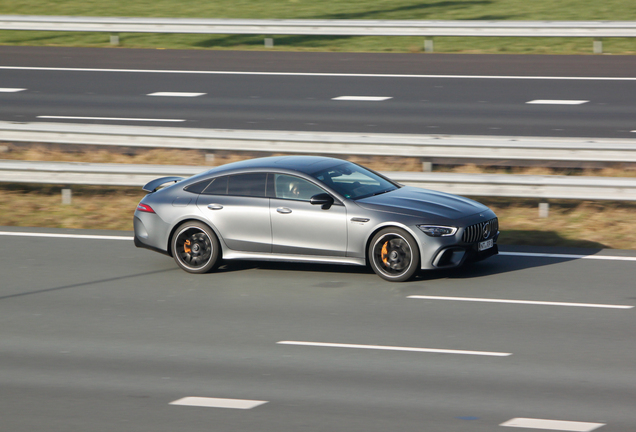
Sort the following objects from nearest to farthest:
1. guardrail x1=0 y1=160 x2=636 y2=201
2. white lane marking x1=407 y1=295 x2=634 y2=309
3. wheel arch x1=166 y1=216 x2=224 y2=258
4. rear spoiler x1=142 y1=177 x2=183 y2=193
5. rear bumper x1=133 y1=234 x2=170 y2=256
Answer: white lane marking x1=407 y1=295 x2=634 y2=309 < wheel arch x1=166 y1=216 x2=224 y2=258 < rear bumper x1=133 y1=234 x2=170 y2=256 < rear spoiler x1=142 y1=177 x2=183 y2=193 < guardrail x1=0 y1=160 x2=636 y2=201

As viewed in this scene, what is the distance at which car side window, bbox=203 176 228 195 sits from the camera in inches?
423

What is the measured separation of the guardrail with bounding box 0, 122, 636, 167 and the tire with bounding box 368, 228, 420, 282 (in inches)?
151

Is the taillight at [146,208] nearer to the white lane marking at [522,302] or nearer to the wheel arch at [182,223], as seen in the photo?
the wheel arch at [182,223]

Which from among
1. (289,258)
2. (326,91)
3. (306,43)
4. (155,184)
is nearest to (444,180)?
(289,258)

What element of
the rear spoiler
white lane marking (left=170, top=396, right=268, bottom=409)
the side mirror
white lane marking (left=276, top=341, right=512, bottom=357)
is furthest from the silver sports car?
white lane marking (left=170, top=396, right=268, bottom=409)

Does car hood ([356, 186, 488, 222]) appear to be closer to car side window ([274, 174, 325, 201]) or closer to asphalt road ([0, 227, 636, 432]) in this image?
car side window ([274, 174, 325, 201])

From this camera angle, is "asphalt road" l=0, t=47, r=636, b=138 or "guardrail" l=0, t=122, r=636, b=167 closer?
"guardrail" l=0, t=122, r=636, b=167

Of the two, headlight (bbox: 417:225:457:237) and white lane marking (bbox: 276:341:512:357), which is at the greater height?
headlight (bbox: 417:225:457:237)

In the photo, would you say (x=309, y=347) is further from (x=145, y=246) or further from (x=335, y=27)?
(x=335, y=27)

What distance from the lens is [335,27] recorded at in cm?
2269

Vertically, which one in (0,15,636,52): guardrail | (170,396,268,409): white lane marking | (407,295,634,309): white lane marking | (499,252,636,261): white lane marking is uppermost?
(0,15,636,52): guardrail

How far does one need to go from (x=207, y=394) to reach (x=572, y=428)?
2.64 meters

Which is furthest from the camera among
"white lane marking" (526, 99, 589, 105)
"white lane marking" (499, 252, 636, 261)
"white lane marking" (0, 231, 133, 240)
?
"white lane marking" (526, 99, 589, 105)

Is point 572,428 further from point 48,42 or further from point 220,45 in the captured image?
point 48,42
